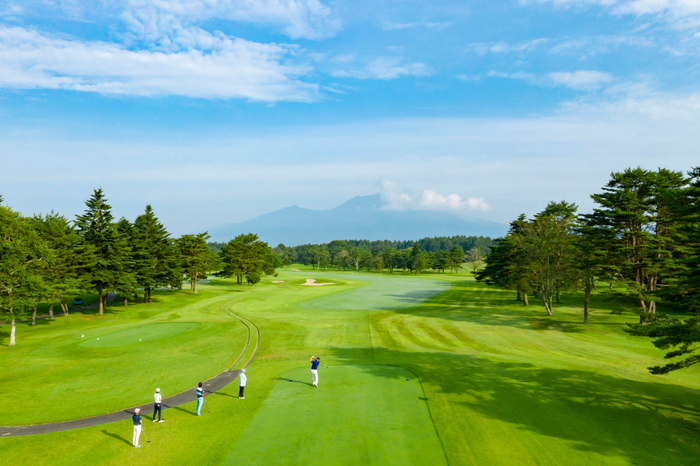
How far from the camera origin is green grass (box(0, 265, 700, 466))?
14.6 metres

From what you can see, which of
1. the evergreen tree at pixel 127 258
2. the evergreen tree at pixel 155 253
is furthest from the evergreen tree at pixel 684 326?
the evergreen tree at pixel 155 253

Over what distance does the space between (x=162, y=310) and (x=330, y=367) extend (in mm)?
39421

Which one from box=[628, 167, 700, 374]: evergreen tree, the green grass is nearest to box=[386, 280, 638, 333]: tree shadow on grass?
the green grass

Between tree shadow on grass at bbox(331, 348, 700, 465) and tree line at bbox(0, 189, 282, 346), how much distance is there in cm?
3580

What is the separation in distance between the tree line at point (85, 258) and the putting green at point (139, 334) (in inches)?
302

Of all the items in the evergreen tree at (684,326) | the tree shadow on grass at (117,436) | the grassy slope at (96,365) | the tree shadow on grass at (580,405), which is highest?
the evergreen tree at (684,326)

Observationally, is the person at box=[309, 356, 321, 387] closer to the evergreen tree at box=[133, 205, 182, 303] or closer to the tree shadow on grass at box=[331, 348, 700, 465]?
the tree shadow on grass at box=[331, 348, 700, 465]

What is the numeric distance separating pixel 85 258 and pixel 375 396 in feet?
152

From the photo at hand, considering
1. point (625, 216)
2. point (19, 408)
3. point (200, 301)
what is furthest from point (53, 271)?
point (625, 216)

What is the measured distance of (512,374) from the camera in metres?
23.7

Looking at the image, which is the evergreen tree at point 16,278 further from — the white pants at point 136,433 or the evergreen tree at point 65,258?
the white pants at point 136,433

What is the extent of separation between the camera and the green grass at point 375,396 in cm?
1462

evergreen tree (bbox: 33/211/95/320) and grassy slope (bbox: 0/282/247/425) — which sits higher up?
evergreen tree (bbox: 33/211/95/320)

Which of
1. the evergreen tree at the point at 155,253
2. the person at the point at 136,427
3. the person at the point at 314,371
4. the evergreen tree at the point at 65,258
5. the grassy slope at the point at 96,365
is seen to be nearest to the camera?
the person at the point at 136,427
